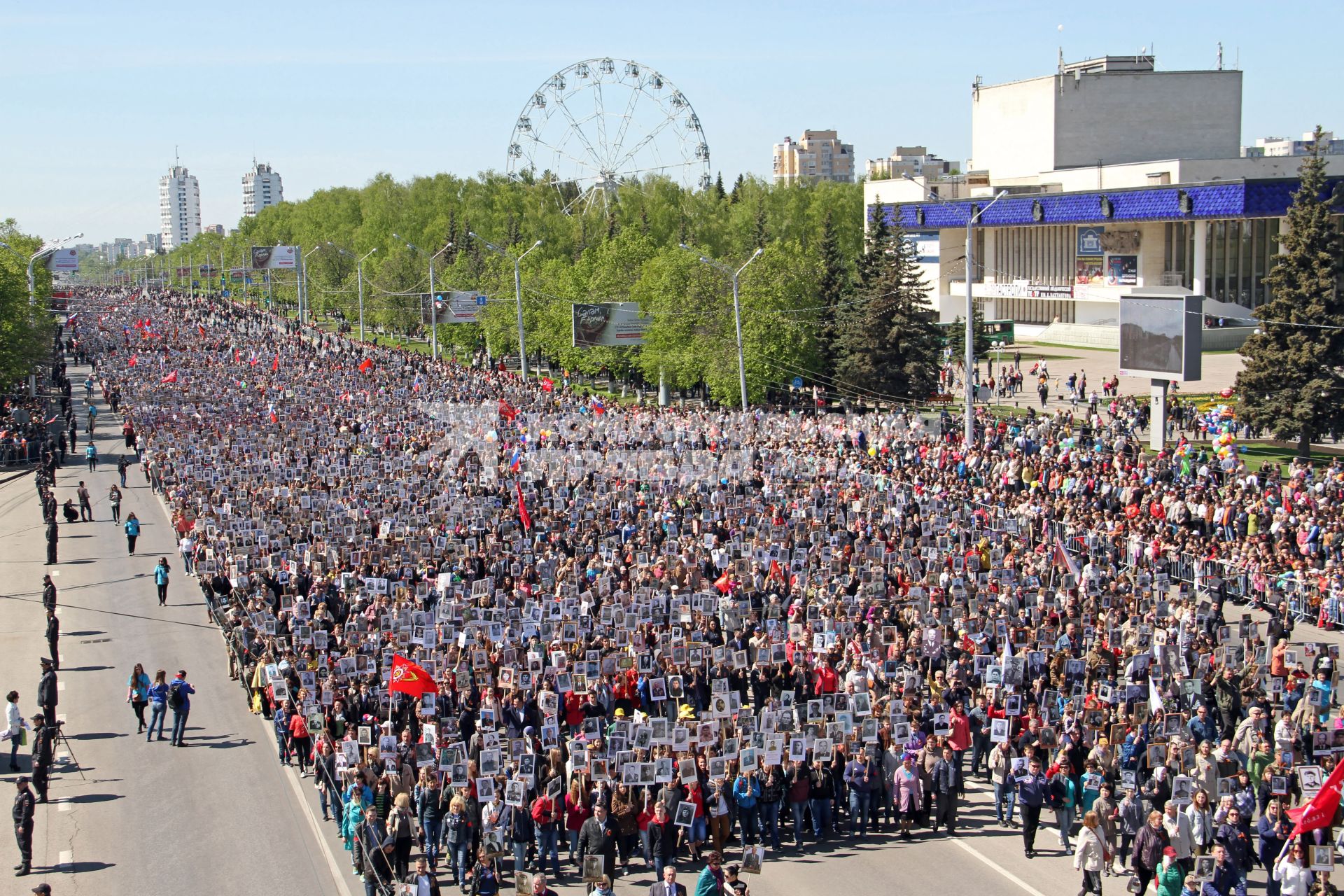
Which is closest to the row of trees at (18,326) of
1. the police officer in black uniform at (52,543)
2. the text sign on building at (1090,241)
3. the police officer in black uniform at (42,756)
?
the police officer in black uniform at (52,543)

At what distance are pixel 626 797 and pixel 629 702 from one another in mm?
3370

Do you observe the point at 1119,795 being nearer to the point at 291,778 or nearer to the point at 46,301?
the point at 291,778

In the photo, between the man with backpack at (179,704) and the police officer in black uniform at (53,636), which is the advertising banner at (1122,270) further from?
the man with backpack at (179,704)

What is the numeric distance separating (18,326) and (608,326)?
25.6 meters

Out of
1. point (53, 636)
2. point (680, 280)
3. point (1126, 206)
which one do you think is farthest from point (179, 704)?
point (1126, 206)

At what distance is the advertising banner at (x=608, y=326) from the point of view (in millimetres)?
53625

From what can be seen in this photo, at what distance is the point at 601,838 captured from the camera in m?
13.7

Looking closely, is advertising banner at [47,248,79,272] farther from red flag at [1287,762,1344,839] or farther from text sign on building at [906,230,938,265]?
red flag at [1287,762,1344,839]

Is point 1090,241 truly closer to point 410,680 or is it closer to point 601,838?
point 410,680

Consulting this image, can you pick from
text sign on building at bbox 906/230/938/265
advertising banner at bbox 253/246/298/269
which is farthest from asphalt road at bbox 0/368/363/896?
advertising banner at bbox 253/246/298/269

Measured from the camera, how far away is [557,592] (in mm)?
21703

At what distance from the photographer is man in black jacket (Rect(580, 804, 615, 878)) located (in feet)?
45.0

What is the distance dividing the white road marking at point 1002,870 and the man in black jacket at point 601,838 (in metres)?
3.83

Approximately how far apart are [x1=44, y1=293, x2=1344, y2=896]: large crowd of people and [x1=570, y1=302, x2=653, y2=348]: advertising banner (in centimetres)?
1737
